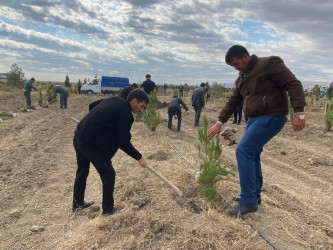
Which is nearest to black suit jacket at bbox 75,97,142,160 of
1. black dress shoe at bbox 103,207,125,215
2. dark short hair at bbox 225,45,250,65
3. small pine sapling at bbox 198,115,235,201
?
black dress shoe at bbox 103,207,125,215

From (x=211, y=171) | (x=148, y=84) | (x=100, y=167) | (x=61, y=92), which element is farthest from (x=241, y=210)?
(x=61, y=92)

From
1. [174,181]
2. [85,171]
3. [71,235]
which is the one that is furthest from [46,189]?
[174,181]

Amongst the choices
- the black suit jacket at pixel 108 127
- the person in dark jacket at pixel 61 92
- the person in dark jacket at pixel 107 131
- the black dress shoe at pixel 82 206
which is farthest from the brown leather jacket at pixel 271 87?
the person in dark jacket at pixel 61 92

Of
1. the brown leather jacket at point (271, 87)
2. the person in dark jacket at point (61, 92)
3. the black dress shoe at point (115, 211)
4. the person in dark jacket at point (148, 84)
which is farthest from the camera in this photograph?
the person in dark jacket at point (61, 92)

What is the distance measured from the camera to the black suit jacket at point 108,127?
299 cm

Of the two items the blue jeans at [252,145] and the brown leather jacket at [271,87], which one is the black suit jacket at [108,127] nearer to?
the blue jeans at [252,145]

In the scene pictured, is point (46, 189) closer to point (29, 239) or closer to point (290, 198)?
point (29, 239)

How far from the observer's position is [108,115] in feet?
9.80

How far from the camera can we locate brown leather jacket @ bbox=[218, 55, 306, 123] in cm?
271

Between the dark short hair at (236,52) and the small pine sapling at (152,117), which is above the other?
the dark short hair at (236,52)

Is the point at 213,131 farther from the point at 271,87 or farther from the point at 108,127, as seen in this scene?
the point at 108,127

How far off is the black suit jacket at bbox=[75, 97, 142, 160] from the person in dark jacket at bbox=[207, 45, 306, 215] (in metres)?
1.26

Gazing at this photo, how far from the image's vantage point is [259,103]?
2881mm

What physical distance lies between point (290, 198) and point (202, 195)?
1.51 metres
